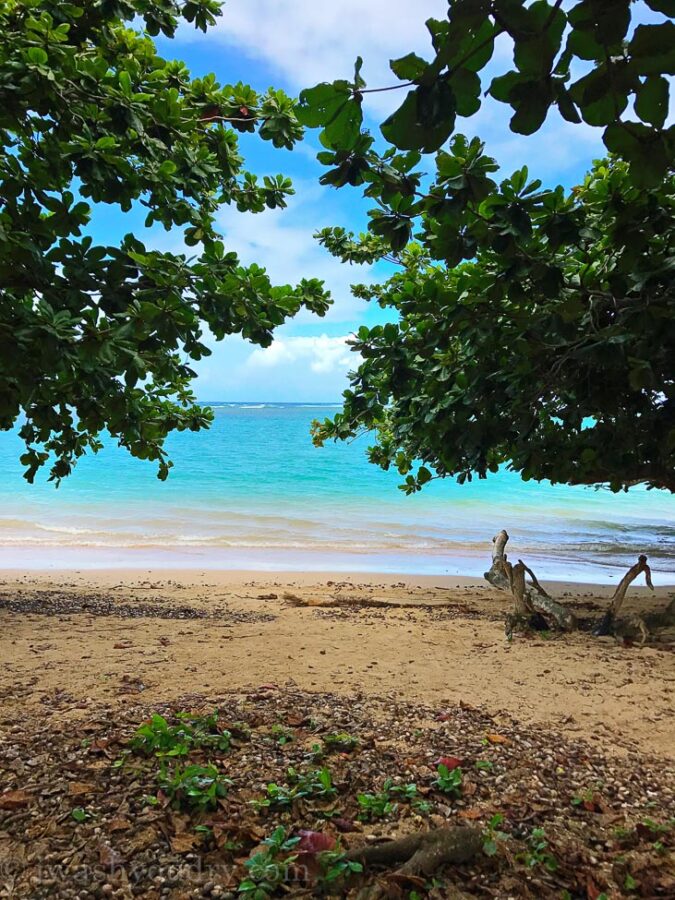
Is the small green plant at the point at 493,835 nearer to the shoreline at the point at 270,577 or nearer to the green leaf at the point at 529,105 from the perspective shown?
the green leaf at the point at 529,105

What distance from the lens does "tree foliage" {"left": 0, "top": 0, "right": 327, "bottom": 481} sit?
260 centimetres

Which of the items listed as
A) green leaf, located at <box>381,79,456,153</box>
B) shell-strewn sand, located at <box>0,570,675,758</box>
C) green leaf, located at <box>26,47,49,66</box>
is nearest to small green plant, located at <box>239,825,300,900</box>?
shell-strewn sand, located at <box>0,570,675,758</box>

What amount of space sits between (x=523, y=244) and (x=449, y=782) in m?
2.37

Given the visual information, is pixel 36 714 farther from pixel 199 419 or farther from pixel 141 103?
pixel 141 103

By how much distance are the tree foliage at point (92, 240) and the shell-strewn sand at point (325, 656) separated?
1865 mm

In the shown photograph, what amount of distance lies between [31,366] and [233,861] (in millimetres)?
2294

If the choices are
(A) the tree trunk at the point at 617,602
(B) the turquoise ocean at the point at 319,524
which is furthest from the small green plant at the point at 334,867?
(B) the turquoise ocean at the point at 319,524

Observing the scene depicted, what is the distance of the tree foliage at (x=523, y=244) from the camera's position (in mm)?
1216

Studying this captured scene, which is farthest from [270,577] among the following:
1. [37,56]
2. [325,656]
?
[37,56]

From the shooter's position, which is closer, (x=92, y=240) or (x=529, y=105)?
(x=529, y=105)

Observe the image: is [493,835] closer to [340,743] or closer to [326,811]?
[326,811]

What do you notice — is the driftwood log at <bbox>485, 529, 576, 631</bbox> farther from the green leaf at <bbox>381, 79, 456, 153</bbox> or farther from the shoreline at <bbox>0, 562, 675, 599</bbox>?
the green leaf at <bbox>381, 79, 456, 153</bbox>

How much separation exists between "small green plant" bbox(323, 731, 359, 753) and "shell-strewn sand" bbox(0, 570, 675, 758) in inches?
41.6

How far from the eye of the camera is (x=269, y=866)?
2043 millimetres
